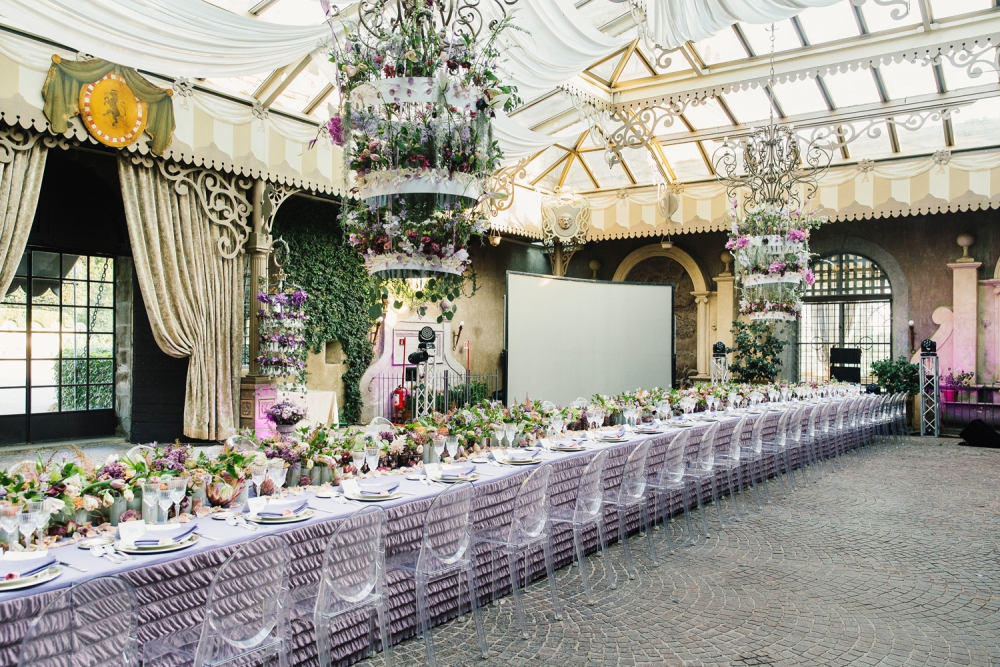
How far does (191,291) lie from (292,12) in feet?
11.2

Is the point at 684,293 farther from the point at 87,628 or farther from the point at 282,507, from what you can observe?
the point at 87,628

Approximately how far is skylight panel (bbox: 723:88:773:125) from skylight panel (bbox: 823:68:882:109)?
93 centimetres

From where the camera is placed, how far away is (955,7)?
29.0ft

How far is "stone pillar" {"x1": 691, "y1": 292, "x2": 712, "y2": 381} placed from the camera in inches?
594

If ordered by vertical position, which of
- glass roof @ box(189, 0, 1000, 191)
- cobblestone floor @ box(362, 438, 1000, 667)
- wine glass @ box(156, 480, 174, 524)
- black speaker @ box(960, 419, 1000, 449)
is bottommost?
cobblestone floor @ box(362, 438, 1000, 667)

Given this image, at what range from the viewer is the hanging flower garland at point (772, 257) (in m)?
7.45

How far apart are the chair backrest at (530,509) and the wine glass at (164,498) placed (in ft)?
5.58

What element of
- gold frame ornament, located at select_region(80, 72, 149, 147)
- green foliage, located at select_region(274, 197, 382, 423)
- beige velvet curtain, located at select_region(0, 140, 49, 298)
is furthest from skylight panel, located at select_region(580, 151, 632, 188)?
beige velvet curtain, located at select_region(0, 140, 49, 298)

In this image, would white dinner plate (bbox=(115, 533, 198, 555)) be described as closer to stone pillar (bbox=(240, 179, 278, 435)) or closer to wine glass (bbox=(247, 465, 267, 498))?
wine glass (bbox=(247, 465, 267, 498))

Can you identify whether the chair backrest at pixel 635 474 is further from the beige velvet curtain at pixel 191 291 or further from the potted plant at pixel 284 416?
the beige velvet curtain at pixel 191 291

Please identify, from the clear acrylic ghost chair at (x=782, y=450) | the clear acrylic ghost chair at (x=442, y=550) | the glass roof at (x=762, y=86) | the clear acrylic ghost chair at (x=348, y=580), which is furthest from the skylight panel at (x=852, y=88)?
the clear acrylic ghost chair at (x=348, y=580)

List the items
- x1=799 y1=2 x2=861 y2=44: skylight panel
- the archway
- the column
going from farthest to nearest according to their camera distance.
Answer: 1. the archway
2. the column
3. x1=799 y1=2 x2=861 y2=44: skylight panel

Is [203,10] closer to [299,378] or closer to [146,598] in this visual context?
[146,598]

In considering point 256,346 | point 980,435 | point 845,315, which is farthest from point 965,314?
point 256,346
